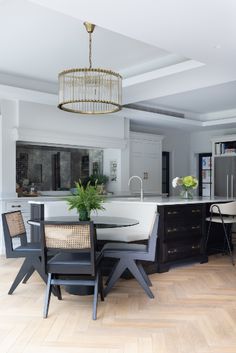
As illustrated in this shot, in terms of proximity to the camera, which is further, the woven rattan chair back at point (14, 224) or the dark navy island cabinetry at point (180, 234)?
the dark navy island cabinetry at point (180, 234)

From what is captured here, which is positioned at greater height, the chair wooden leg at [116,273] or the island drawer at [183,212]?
the island drawer at [183,212]

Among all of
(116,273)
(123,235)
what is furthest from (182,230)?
(116,273)

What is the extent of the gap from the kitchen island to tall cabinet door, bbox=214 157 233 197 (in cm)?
337

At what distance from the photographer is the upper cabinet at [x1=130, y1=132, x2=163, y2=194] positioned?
8008 mm

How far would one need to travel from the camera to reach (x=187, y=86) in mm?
5430

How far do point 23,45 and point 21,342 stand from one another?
3.38m

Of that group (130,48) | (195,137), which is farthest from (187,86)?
(195,137)

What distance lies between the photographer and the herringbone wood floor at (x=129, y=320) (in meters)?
2.65

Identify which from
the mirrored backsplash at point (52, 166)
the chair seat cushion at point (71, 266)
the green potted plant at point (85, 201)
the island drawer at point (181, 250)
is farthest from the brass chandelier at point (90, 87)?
the mirrored backsplash at point (52, 166)

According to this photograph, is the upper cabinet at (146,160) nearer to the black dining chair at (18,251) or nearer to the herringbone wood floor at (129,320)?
the herringbone wood floor at (129,320)

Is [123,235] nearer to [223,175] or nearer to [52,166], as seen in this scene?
[52,166]

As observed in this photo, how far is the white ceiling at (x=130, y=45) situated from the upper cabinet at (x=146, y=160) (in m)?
0.97

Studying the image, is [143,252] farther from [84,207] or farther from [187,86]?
[187,86]

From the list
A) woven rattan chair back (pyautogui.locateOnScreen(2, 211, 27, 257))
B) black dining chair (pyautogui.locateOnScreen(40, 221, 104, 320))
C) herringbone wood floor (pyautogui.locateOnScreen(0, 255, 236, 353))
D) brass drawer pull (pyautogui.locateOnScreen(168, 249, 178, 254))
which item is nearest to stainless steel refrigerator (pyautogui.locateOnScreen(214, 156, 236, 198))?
brass drawer pull (pyautogui.locateOnScreen(168, 249, 178, 254))
